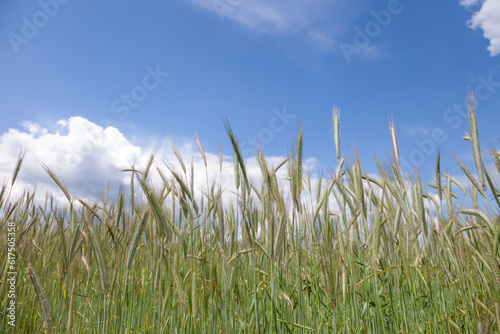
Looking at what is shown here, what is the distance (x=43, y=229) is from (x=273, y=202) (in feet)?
10.8

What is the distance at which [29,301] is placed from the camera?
2715mm

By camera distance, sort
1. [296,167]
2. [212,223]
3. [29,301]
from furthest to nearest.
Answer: [29,301] → [212,223] → [296,167]

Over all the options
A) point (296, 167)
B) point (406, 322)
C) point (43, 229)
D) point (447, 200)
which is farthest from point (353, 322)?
point (43, 229)

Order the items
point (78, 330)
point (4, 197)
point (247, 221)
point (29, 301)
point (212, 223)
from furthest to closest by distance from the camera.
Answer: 1. point (29, 301)
2. point (4, 197)
3. point (78, 330)
4. point (212, 223)
5. point (247, 221)

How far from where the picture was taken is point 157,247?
5.76 feet

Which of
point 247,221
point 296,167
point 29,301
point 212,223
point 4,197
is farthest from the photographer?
point 29,301

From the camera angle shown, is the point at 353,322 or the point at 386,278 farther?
the point at 386,278

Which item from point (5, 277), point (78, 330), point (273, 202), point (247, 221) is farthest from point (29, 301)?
point (273, 202)

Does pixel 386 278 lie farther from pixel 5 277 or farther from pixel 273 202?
pixel 5 277

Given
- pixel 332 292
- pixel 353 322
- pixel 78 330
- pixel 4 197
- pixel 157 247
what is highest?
pixel 4 197

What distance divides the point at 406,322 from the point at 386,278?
264 mm

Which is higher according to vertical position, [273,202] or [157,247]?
[273,202]

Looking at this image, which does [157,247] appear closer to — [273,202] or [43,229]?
[273,202]

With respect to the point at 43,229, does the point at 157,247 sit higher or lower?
lower
